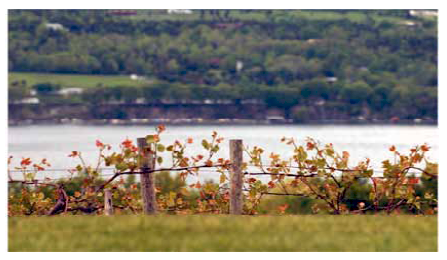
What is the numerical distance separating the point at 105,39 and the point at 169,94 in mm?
13598

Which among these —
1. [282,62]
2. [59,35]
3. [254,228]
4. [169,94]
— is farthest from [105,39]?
[254,228]

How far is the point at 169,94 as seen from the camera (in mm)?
95000

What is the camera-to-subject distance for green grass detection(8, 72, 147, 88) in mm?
90475

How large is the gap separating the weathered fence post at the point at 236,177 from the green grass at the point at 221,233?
0.99 metres

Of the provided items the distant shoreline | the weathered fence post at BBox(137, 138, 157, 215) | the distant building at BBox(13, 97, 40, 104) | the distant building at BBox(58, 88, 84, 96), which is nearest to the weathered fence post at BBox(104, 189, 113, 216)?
the weathered fence post at BBox(137, 138, 157, 215)

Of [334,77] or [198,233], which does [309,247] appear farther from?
[334,77]

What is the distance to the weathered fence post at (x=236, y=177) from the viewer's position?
371 inches

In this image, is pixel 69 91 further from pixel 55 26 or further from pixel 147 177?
pixel 147 177

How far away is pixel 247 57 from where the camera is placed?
9288 cm

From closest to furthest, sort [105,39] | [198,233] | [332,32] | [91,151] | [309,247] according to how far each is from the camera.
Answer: [309,247], [198,233], [91,151], [332,32], [105,39]

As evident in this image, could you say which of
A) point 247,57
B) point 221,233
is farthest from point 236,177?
point 247,57

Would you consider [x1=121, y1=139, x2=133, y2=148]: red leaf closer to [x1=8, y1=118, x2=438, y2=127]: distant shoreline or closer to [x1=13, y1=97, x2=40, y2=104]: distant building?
[x1=8, y1=118, x2=438, y2=127]: distant shoreline

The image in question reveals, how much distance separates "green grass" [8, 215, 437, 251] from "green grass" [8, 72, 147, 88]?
8346 cm
